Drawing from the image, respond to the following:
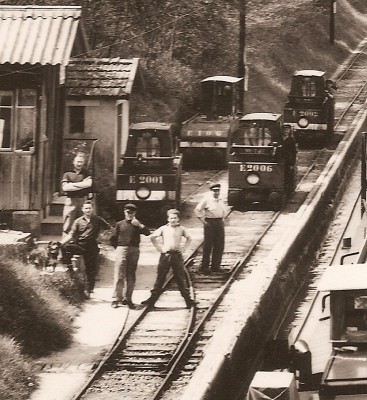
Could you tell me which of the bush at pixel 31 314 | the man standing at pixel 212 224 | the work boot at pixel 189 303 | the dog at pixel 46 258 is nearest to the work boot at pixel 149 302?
the work boot at pixel 189 303

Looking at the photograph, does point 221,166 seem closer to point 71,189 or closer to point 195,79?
point 195,79

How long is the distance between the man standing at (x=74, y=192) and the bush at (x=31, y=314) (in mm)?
2564

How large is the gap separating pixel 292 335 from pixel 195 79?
23.1m

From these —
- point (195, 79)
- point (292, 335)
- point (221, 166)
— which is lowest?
point (292, 335)

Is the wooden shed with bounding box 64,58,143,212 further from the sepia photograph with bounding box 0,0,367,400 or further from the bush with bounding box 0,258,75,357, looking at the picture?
the bush with bounding box 0,258,75,357

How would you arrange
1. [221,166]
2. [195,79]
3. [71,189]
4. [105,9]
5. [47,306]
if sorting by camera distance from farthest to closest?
[195,79]
[105,9]
[221,166]
[71,189]
[47,306]

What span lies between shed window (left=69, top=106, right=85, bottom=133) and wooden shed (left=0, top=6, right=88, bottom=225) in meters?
3.50

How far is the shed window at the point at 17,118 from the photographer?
869 inches

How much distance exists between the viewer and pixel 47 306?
58.6ft

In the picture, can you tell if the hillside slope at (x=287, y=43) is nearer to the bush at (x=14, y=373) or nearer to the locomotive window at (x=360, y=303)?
the bush at (x=14, y=373)

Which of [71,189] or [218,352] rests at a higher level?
[71,189]

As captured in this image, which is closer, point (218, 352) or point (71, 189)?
Result: point (218, 352)

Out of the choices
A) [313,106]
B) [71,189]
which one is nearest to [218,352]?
[71,189]

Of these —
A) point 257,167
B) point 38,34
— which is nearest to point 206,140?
point 257,167
